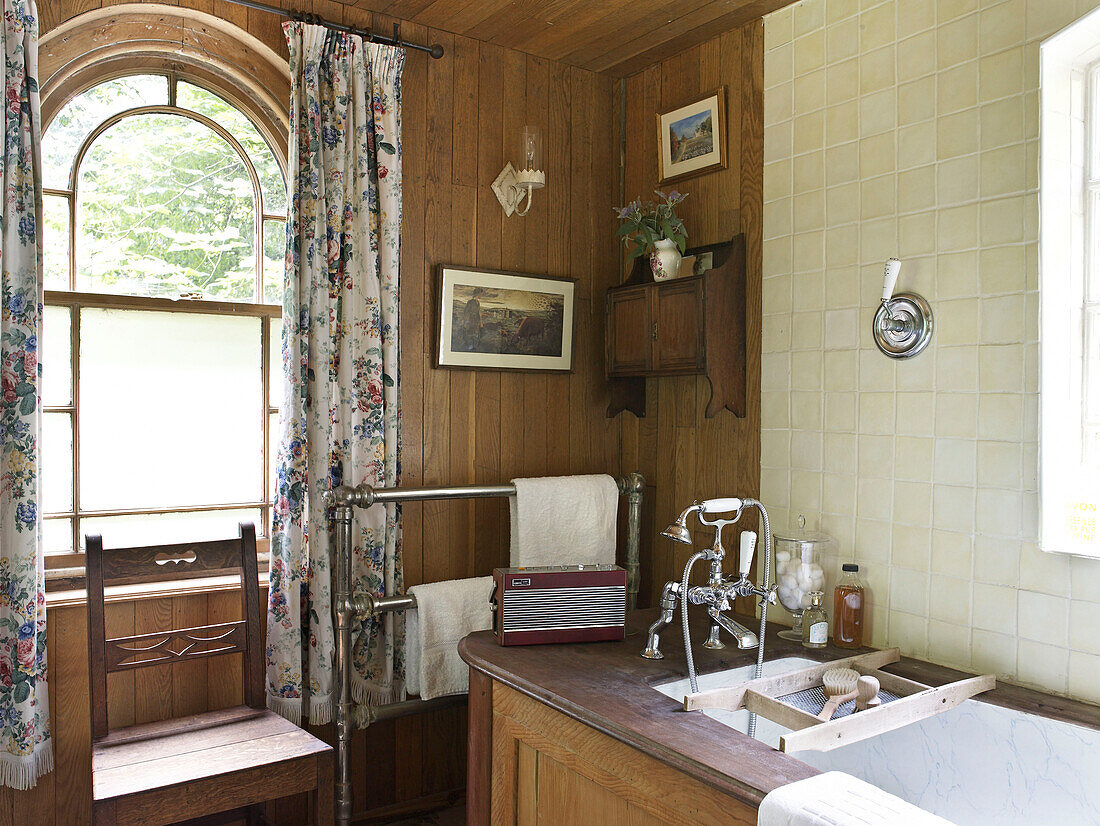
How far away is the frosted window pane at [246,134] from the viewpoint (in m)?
2.43

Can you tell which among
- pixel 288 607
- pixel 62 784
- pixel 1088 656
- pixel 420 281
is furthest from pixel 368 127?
pixel 1088 656

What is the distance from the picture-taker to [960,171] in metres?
1.99

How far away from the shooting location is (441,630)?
2441 mm

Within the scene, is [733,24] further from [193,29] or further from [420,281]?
[193,29]

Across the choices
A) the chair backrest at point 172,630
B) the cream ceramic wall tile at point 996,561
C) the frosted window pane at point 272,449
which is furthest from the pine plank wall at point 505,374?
the cream ceramic wall tile at point 996,561

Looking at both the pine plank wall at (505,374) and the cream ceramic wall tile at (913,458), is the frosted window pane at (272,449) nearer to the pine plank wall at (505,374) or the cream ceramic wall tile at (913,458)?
the pine plank wall at (505,374)

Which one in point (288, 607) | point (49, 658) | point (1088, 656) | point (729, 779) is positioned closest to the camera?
point (729, 779)

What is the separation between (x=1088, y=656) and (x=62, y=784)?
7.65 ft

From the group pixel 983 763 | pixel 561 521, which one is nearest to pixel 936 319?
pixel 983 763

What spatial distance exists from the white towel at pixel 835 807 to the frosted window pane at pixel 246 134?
2008 mm

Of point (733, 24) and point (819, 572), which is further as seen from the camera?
point (733, 24)

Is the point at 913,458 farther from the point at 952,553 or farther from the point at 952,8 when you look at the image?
the point at 952,8

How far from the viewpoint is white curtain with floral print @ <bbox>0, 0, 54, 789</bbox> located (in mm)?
2014

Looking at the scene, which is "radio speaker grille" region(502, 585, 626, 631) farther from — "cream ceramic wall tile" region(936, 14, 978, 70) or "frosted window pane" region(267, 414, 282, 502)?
"cream ceramic wall tile" region(936, 14, 978, 70)
